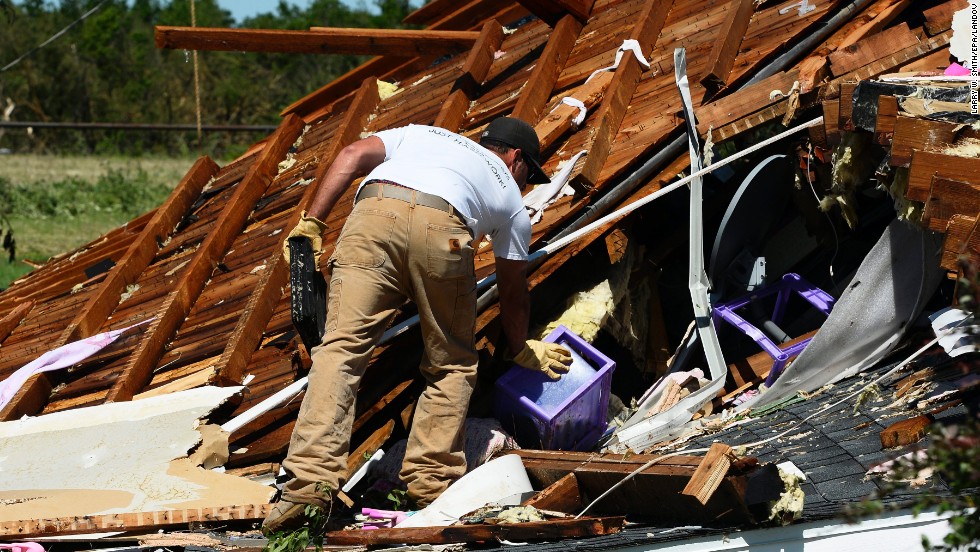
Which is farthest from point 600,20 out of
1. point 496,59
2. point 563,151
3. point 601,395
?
point 601,395

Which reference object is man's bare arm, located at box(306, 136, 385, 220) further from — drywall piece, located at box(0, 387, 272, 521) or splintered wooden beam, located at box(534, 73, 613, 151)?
splintered wooden beam, located at box(534, 73, 613, 151)

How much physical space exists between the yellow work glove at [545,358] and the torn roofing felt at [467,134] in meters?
0.32

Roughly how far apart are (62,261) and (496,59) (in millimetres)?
3525

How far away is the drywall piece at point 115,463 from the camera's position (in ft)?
13.4

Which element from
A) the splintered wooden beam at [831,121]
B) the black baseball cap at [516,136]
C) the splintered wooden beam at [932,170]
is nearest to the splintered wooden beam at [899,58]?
the splintered wooden beam at [831,121]

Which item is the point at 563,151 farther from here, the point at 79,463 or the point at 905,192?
the point at 79,463

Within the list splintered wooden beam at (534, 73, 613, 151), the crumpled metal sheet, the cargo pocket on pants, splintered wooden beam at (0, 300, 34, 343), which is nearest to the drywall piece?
the cargo pocket on pants

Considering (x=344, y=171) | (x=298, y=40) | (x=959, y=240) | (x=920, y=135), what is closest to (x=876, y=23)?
(x=920, y=135)

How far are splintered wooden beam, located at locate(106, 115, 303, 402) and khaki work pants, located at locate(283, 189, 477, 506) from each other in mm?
1494

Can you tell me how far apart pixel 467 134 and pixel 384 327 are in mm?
2219

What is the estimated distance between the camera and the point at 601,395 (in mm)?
5023

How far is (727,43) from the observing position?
5801mm

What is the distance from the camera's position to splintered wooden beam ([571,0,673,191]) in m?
5.30

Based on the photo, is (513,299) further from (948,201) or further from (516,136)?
(948,201)
